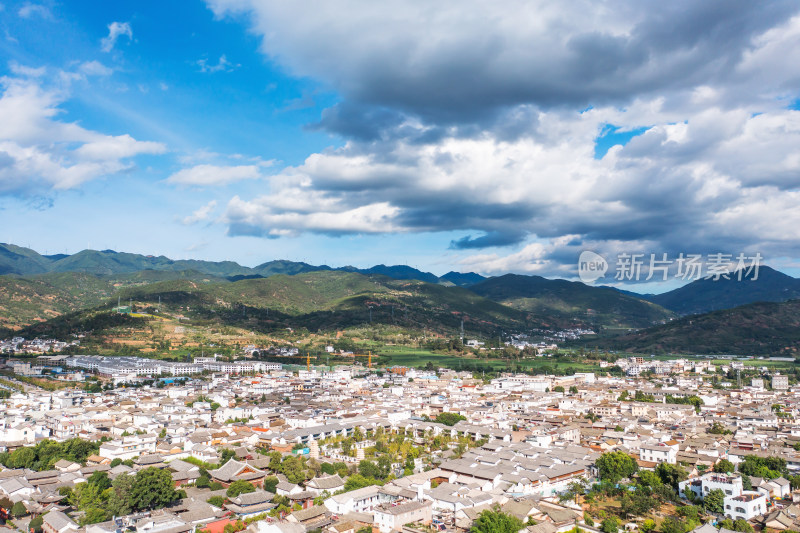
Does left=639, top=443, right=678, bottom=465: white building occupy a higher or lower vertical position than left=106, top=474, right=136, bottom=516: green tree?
Result: higher

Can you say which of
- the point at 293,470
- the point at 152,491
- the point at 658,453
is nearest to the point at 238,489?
the point at 152,491

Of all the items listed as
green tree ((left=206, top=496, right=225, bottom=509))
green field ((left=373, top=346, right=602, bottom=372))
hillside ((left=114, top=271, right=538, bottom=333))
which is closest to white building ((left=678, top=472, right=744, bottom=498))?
green tree ((left=206, top=496, right=225, bottom=509))

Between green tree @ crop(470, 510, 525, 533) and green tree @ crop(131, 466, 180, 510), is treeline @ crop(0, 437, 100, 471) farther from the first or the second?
green tree @ crop(470, 510, 525, 533)

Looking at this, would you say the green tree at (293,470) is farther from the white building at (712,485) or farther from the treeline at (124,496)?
the white building at (712,485)

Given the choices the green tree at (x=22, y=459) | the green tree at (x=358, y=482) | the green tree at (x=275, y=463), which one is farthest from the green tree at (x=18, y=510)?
the green tree at (x=358, y=482)

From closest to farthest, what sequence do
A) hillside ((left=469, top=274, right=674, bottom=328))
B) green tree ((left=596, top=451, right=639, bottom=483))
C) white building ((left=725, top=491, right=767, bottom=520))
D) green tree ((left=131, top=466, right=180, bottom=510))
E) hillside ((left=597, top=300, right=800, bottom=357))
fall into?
white building ((left=725, top=491, right=767, bottom=520)), green tree ((left=131, top=466, right=180, bottom=510)), green tree ((left=596, top=451, right=639, bottom=483)), hillside ((left=597, top=300, right=800, bottom=357)), hillside ((left=469, top=274, right=674, bottom=328))

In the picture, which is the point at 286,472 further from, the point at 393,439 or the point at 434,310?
the point at 434,310
